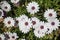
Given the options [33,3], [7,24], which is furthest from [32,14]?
[7,24]

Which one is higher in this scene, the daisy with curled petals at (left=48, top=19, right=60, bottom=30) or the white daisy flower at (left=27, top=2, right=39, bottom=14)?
the white daisy flower at (left=27, top=2, right=39, bottom=14)

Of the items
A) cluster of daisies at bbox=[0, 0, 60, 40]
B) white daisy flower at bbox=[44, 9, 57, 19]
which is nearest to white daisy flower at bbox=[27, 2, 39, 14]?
cluster of daisies at bbox=[0, 0, 60, 40]

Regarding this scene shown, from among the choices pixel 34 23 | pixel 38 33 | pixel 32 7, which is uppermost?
pixel 32 7

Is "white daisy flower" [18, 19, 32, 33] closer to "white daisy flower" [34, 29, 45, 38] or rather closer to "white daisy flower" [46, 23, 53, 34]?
"white daisy flower" [34, 29, 45, 38]

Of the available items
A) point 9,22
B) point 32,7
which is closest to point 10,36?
point 9,22

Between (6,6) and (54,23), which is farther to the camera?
(6,6)

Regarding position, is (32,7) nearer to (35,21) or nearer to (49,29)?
(35,21)

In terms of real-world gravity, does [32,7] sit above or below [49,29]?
above

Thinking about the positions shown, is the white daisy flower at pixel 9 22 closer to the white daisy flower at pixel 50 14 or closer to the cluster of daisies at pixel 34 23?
the cluster of daisies at pixel 34 23
